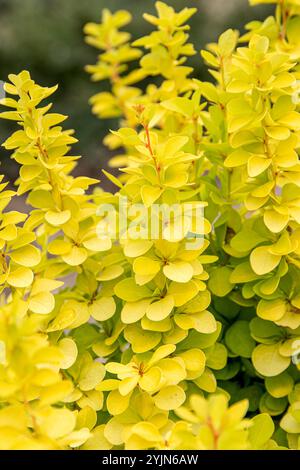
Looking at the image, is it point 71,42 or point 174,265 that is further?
point 71,42

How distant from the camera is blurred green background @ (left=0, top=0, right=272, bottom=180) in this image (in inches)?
218

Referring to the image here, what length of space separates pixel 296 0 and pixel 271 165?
1.42 feet

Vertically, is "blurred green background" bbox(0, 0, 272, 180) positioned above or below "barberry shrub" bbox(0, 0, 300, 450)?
above

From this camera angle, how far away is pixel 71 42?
5.61 metres

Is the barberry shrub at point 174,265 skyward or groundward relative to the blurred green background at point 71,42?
groundward

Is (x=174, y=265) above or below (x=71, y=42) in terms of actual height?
below

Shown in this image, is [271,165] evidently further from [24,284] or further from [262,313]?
[24,284]

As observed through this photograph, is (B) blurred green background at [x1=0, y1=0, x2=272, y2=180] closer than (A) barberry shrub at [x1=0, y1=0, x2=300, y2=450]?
No

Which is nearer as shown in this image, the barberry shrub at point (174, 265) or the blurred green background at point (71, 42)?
the barberry shrub at point (174, 265)

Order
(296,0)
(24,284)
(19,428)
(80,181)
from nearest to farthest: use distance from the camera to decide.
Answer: (19,428) < (24,284) < (80,181) < (296,0)

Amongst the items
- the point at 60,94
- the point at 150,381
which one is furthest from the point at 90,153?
the point at 150,381

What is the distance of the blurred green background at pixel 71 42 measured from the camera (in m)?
5.53
